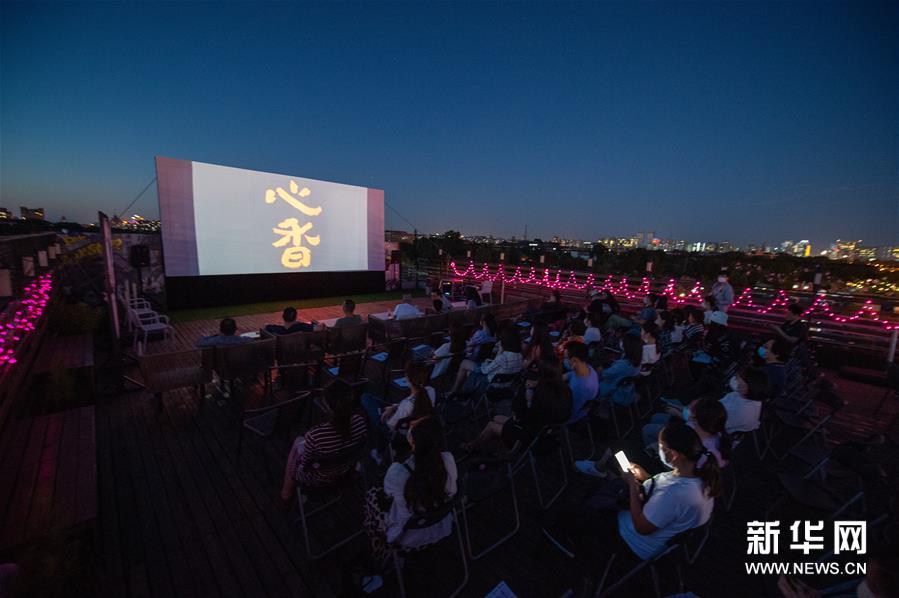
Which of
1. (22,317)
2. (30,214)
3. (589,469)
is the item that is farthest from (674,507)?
(30,214)

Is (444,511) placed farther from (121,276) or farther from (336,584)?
(121,276)

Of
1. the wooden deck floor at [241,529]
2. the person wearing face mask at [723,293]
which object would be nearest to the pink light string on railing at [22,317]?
the wooden deck floor at [241,529]

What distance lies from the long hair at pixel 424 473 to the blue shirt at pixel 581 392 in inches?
68.6

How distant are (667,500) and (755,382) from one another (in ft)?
5.29

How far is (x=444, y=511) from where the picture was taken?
1752mm

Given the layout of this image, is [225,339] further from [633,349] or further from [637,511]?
[633,349]

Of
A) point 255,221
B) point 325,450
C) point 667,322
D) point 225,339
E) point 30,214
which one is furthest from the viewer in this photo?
point 30,214

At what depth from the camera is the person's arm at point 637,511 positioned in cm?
172

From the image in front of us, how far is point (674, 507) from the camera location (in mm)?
1666

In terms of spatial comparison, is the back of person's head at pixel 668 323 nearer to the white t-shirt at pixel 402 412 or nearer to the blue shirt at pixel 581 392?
the blue shirt at pixel 581 392

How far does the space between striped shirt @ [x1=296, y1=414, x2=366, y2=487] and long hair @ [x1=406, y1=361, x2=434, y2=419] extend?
0.37 m

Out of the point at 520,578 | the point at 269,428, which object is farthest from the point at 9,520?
the point at 520,578

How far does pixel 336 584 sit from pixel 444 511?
1.07m

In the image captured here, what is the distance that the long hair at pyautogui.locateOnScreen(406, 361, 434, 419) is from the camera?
7.92ft
